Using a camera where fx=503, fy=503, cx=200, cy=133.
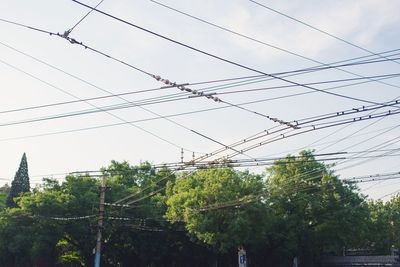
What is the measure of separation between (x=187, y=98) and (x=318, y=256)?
39374mm

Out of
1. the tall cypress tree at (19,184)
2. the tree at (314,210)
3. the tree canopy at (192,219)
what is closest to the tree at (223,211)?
the tree canopy at (192,219)

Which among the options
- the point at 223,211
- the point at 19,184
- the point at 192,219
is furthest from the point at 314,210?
the point at 19,184

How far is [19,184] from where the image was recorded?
5550cm

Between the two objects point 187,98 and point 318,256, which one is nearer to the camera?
point 187,98

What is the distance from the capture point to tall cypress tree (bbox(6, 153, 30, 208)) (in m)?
53.5

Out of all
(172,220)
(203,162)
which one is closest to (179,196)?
(172,220)

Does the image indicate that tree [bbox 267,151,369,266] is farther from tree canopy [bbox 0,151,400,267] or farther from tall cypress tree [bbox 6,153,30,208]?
tall cypress tree [bbox 6,153,30,208]

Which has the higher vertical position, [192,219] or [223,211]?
[223,211]

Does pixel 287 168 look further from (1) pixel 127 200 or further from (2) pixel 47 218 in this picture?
(2) pixel 47 218

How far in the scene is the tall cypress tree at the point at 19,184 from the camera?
5349 centimetres

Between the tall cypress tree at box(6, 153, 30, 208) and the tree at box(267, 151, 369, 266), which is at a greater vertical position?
the tall cypress tree at box(6, 153, 30, 208)

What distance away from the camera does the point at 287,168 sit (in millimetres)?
42594

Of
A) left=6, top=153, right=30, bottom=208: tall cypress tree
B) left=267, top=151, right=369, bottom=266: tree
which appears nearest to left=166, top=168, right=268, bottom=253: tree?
left=267, top=151, right=369, bottom=266: tree

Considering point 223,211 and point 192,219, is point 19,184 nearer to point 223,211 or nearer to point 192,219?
point 192,219
